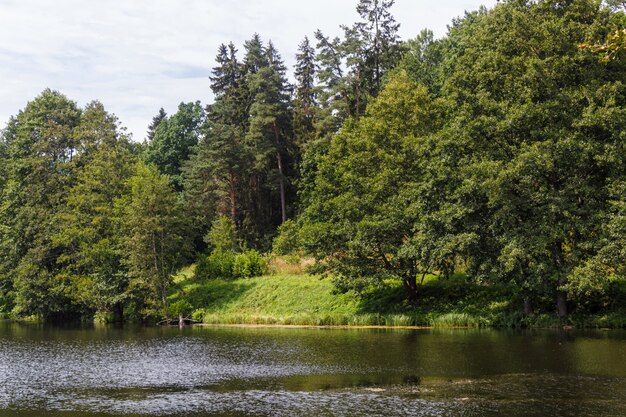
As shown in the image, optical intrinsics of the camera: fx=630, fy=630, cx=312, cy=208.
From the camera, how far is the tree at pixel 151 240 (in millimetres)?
59688

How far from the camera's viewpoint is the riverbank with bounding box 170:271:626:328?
43938mm

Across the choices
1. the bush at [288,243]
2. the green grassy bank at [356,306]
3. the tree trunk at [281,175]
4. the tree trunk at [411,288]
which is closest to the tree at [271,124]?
the tree trunk at [281,175]

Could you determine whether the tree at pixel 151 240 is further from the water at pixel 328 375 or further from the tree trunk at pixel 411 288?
the tree trunk at pixel 411 288

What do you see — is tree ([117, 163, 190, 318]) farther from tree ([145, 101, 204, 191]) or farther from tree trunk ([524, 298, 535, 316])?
tree ([145, 101, 204, 191])

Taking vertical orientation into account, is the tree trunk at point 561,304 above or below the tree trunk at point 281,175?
below

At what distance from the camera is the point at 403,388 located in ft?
77.9

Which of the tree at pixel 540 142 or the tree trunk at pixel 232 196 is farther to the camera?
the tree trunk at pixel 232 196

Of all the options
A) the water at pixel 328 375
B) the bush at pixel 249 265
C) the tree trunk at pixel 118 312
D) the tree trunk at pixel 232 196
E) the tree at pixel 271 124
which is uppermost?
the tree at pixel 271 124

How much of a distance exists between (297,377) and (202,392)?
14.9 feet

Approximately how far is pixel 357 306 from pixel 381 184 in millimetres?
10532

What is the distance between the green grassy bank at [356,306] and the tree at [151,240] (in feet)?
8.04

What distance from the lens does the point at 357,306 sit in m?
52.5

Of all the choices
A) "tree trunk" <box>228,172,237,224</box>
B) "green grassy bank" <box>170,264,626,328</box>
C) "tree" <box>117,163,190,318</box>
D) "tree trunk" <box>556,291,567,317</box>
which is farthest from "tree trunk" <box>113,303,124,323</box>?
"tree trunk" <box>556,291,567,317</box>

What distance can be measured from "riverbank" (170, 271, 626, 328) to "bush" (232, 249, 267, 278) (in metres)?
1.34
